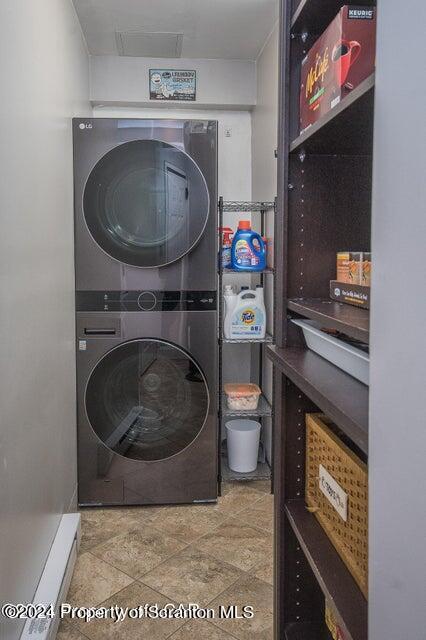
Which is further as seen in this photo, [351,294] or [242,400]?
[242,400]

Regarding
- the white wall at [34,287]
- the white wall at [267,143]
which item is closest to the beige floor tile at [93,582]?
the white wall at [34,287]

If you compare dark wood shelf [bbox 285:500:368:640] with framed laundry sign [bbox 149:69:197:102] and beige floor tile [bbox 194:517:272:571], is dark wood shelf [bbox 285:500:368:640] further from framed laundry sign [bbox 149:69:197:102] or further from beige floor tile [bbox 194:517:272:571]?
framed laundry sign [bbox 149:69:197:102]

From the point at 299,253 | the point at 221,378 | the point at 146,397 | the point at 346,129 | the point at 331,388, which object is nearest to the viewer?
the point at 331,388

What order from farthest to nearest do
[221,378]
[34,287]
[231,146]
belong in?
[231,146], [221,378], [34,287]

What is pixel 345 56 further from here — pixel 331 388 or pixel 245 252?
pixel 245 252

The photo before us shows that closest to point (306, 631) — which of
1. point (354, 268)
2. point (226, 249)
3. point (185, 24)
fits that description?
point (354, 268)

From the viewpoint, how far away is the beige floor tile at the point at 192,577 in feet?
6.77

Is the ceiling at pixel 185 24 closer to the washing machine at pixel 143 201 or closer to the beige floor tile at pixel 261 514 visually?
A: the washing machine at pixel 143 201

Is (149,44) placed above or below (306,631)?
above

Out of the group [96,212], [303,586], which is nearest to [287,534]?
[303,586]

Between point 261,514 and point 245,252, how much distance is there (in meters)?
1.40

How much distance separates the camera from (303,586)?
1461 mm

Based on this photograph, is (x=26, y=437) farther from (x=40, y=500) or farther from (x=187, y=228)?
(x=187, y=228)

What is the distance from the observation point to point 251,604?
2.01m
